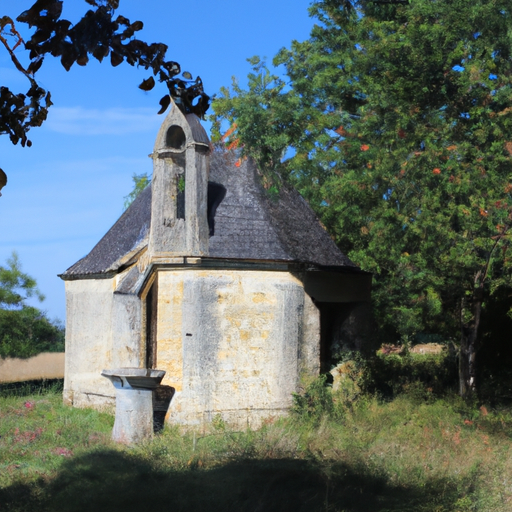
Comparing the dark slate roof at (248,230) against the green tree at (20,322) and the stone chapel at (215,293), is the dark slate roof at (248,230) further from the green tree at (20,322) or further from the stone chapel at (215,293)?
the green tree at (20,322)

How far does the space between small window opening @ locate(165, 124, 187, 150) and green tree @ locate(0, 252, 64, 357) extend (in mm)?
17944

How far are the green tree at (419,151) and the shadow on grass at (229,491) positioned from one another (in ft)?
17.4

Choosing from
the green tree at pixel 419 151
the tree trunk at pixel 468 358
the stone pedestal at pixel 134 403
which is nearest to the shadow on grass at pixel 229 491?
the stone pedestal at pixel 134 403

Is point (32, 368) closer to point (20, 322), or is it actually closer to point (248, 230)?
point (20, 322)

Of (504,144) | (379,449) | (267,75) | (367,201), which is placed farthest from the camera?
(267,75)

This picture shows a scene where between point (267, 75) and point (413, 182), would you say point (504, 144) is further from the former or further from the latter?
point (267, 75)

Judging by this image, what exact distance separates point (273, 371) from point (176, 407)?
193 centimetres

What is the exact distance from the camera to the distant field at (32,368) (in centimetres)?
2676

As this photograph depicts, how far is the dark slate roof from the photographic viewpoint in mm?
13586

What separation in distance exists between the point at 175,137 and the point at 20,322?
19.0 meters

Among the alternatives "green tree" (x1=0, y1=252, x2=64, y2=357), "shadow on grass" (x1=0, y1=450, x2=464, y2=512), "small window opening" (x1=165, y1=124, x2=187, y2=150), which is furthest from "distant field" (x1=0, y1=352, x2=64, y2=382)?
"shadow on grass" (x1=0, y1=450, x2=464, y2=512)

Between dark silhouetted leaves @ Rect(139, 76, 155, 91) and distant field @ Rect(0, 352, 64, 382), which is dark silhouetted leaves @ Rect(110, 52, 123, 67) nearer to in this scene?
dark silhouetted leaves @ Rect(139, 76, 155, 91)

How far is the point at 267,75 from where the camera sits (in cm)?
1406

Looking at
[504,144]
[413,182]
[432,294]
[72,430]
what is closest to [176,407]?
[72,430]
